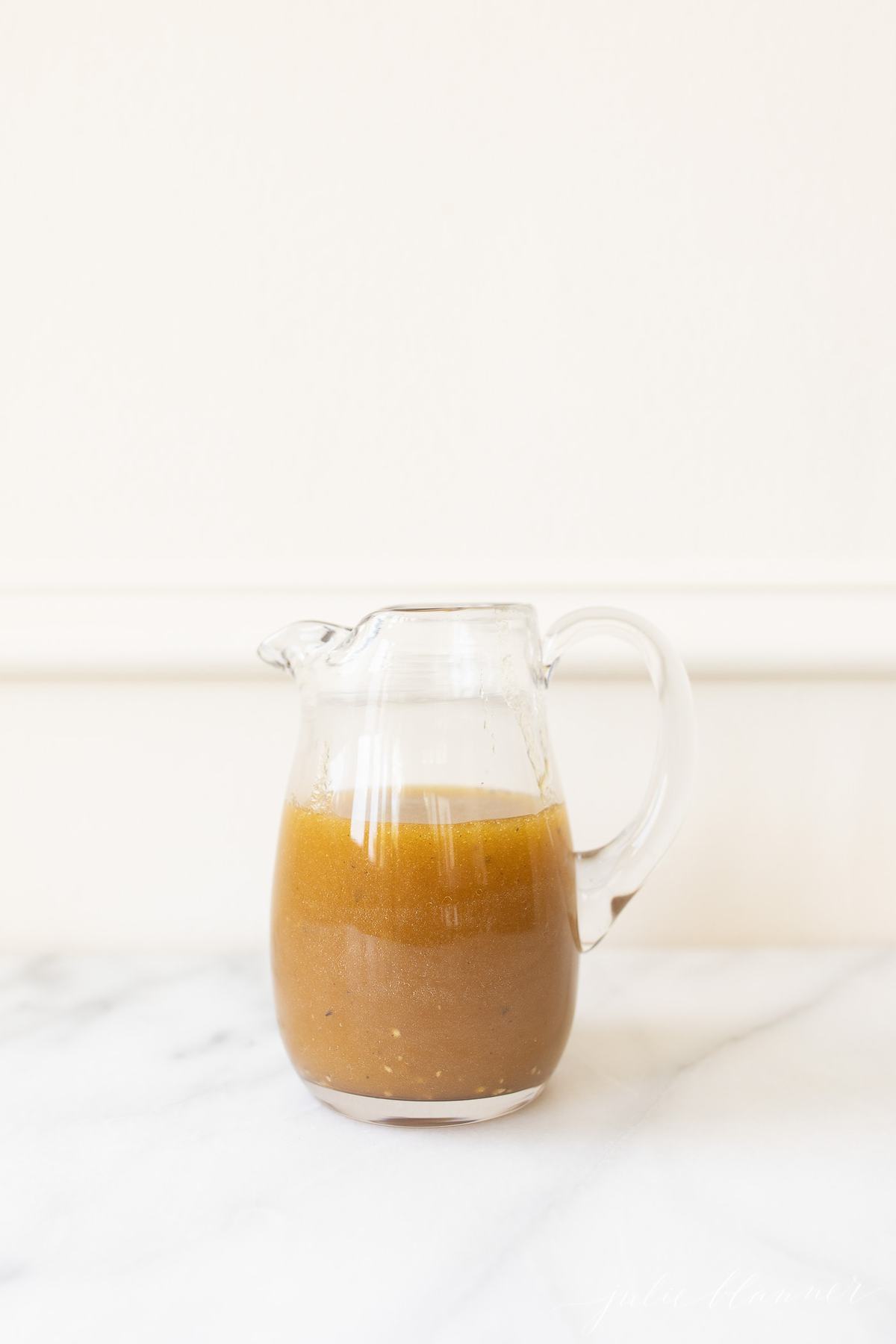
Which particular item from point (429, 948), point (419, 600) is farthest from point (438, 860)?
point (419, 600)

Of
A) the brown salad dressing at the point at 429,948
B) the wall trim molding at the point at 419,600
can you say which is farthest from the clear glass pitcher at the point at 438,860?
the wall trim molding at the point at 419,600

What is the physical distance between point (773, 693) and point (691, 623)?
8 cm

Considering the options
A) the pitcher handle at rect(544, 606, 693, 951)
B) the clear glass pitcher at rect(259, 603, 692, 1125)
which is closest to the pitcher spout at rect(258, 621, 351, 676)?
the clear glass pitcher at rect(259, 603, 692, 1125)

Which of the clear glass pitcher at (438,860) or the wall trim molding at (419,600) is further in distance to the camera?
the wall trim molding at (419,600)

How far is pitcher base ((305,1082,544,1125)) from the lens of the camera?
48cm

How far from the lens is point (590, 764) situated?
0.73 metres

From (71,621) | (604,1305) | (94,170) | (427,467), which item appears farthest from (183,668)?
(604,1305)

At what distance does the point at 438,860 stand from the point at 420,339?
36 centimetres

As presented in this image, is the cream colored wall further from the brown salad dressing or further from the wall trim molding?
the brown salad dressing

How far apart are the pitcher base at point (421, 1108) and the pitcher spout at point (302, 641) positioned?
0.19m

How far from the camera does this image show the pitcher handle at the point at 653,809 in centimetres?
53

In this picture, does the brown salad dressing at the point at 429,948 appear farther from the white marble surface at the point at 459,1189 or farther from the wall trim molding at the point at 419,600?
the wall trim molding at the point at 419,600

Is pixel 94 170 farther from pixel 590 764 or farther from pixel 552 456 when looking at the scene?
pixel 590 764

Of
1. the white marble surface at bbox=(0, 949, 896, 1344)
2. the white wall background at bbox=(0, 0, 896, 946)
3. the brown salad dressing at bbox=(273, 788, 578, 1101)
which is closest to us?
the white marble surface at bbox=(0, 949, 896, 1344)
